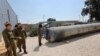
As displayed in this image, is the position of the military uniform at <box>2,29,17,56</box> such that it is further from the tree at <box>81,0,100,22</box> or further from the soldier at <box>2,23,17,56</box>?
the tree at <box>81,0,100,22</box>

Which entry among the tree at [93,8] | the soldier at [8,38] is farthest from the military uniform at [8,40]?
the tree at [93,8]

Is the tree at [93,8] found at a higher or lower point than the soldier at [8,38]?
higher

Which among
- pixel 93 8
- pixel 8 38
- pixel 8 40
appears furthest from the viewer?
pixel 93 8

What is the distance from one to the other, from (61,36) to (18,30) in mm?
4415

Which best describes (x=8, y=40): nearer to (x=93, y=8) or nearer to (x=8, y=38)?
(x=8, y=38)

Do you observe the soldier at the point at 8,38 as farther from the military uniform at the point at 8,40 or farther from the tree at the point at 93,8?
the tree at the point at 93,8

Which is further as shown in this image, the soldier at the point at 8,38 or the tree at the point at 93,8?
the tree at the point at 93,8

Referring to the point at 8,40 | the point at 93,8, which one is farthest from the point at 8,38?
the point at 93,8

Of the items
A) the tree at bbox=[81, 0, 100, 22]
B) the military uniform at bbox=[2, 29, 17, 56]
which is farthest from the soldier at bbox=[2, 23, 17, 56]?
the tree at bbox=[81, 0, 100, 22]

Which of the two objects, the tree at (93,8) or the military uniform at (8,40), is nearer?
A: the military uniform at (8,40)

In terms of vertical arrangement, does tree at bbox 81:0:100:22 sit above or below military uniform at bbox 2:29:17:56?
above

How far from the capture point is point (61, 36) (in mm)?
14070

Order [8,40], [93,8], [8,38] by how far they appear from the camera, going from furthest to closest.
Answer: [93,8] → [8,38] → [8,40]

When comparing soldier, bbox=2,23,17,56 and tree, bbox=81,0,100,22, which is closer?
soldier, bbox=2,23,17,56
